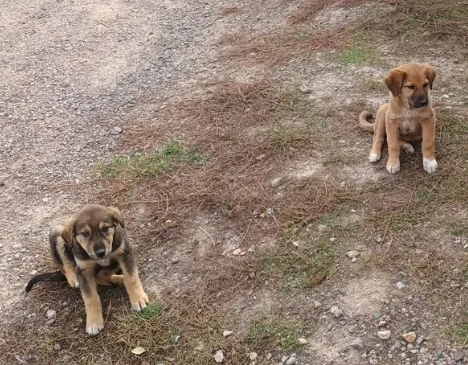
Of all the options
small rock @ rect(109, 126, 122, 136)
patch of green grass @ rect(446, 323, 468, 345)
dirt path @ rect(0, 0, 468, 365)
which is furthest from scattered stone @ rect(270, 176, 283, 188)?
small rock @ rect(109, 126, 122, 136)

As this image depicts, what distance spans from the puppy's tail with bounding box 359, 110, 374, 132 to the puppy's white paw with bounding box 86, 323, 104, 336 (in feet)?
11.1

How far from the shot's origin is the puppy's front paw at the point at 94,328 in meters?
4.57

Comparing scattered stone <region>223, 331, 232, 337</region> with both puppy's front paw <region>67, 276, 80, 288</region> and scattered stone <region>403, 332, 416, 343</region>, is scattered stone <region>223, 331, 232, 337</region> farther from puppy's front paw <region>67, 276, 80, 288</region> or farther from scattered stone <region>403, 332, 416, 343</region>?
puppy's front paw <region>67, 276, 80, 288</region>

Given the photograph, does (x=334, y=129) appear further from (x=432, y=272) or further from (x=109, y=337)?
(x=109, y=337)

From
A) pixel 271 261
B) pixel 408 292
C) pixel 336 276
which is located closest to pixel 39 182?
pixel 271 261

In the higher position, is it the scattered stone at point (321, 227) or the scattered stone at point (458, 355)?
the scattered stone at point (458, 355)

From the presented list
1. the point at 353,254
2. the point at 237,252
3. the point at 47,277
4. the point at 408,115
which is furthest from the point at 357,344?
the point at 47,277

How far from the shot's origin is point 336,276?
15.3 ft

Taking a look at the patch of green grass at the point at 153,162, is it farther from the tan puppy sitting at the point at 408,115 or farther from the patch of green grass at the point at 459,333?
the patch of green grass at the point at 459,333

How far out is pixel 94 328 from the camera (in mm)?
4574

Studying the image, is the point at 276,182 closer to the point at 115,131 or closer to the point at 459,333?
the point at 459,333

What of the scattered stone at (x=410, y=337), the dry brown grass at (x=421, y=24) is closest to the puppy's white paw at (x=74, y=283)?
the scattered stone at (x=410, y=337)

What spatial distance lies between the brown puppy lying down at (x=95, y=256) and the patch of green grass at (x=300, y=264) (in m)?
1.05

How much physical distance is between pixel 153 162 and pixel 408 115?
106 inches
